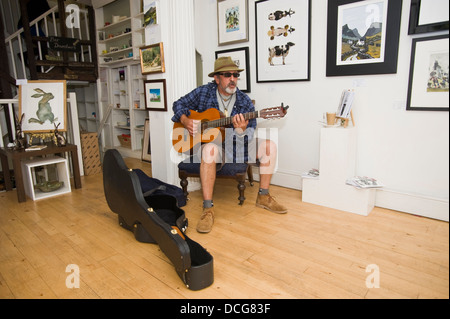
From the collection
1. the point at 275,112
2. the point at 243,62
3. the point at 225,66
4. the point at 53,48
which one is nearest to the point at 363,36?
the point at 275,112

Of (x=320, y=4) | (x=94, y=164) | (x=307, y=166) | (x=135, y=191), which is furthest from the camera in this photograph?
(x=94, y=164)

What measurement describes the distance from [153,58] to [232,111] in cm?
104

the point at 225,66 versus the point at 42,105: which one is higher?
the point at 225,66

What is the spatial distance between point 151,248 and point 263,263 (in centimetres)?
72

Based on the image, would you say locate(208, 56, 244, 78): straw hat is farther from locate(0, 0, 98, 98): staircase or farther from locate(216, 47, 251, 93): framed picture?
locate(0, 0, 98, 98): staircase

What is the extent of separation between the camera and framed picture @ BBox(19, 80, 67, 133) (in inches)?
128

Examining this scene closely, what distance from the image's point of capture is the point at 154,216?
5.64 ft

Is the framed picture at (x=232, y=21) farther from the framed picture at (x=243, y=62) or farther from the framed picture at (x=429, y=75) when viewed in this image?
the framed picture at (x=429, y=75)

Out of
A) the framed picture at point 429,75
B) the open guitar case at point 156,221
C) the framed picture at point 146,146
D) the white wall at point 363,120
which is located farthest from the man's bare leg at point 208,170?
the framed picture at point 146,146

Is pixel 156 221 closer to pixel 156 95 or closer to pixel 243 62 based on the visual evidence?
pixel 156 95

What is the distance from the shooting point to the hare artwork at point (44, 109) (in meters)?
3.30

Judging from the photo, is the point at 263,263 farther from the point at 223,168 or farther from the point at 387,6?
the point at 387,6

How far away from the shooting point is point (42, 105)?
332 cm
